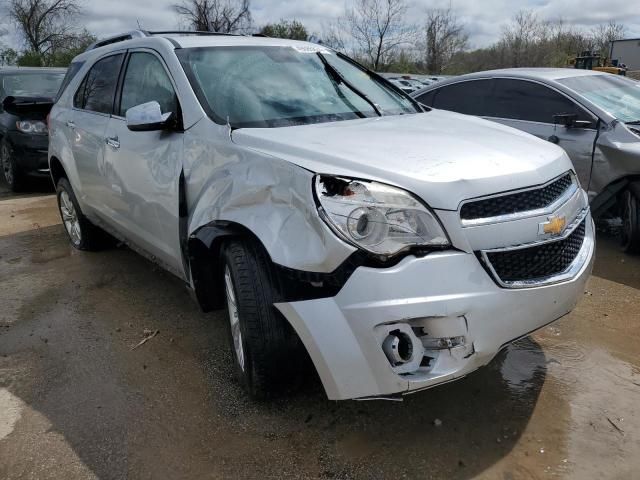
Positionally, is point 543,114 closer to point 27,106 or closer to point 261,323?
Result: point 261,323

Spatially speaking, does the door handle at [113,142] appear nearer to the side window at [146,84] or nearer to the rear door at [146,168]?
the rear door at [146,168]

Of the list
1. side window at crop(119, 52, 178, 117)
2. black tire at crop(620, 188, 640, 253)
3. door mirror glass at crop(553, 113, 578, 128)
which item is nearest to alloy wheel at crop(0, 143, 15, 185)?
side window at crop(119, 52, 178, 117)

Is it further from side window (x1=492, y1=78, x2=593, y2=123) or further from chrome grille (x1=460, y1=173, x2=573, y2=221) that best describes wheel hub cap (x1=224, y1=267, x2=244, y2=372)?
side window (x1=492, y1=78, x2=593, y2=123)

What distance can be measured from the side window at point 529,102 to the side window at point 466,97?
12 centimetres

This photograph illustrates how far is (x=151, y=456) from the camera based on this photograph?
2529mm

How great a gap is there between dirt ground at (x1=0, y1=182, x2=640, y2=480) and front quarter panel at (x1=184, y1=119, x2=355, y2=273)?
864 millimetres

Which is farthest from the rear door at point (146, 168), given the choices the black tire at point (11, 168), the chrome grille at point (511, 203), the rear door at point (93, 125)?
the black tire at point (11, 168)

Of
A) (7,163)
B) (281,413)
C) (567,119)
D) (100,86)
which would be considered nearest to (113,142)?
(100,86)

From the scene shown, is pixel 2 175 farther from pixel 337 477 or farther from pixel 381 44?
pixel 381 44

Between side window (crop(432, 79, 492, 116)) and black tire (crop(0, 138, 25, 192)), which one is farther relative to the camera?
black tire (crop(0, 138, 25, 192))

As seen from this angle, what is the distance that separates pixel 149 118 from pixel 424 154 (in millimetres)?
1521

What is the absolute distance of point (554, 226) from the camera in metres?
2.42

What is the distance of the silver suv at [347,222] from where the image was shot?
214 centimetres

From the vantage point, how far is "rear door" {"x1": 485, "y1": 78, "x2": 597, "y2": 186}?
510 cm
